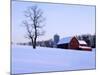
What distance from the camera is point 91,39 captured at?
294 cm

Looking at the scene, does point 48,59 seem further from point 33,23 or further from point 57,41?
point 33,23

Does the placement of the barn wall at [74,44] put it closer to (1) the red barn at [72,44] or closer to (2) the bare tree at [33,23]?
(1) the red barn at [72,44]

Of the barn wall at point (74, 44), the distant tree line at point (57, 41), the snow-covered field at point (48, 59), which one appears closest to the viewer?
the snow-covered field at point (48, 59)

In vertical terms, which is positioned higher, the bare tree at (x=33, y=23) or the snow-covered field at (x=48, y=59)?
the bare tree at (x=33, y=23)

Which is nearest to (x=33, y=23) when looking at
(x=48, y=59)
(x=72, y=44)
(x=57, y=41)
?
(x=57, y=41)

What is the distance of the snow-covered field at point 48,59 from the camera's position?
2580mm

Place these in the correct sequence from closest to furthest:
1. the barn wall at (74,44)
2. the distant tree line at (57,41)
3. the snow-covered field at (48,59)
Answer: the snow-covered field at (48,59) → the distant tree line at (57,41) → the barn wall at (74,44)

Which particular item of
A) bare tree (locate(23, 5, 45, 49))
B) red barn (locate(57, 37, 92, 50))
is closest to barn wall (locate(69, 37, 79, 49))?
red barn (locate(57, 37, 92, 50))

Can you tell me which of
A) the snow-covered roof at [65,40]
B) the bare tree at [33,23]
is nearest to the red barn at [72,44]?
the snow-covered roof at [65,40]

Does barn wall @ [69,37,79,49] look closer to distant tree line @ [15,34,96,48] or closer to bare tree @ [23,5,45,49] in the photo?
distant tree line @ [15,34,96,48]

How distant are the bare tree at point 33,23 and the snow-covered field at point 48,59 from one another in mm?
145

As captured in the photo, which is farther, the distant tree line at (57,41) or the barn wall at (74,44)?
the barn wall at (74,44)

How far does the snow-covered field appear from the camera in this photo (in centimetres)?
258
